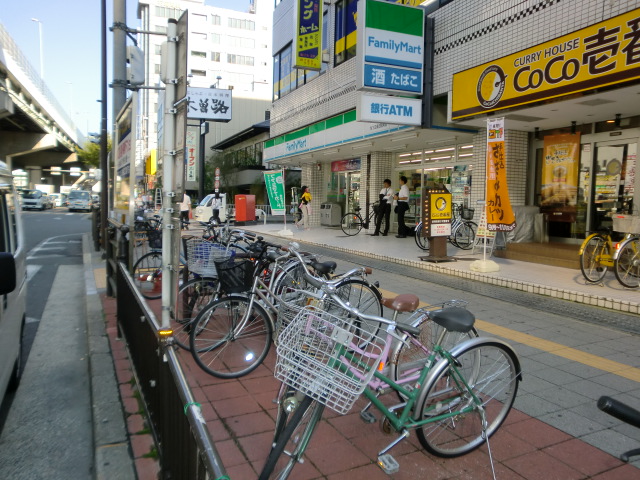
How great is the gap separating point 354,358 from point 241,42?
80.6 m

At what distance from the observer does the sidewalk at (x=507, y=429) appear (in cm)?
268

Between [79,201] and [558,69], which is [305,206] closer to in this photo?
[558,69]

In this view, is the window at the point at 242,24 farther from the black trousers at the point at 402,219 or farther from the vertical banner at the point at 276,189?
the black trousers at the point at 402,219

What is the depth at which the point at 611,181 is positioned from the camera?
9.58 metres

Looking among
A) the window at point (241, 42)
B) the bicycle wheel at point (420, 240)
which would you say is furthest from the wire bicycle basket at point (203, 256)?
the window at point (241, 42)

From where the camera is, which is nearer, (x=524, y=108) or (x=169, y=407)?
(x=169, y=407)

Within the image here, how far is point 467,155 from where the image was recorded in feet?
44.3

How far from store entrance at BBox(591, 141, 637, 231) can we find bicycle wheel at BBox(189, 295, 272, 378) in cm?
789

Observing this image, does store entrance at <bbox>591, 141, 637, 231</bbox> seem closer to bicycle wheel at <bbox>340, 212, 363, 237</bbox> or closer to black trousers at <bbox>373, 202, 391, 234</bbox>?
black trousers at <bbox>373, 202, 391, 234</bbox>

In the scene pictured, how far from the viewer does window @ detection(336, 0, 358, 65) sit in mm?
15227

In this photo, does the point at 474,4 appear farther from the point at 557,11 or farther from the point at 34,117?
the point at 34,117

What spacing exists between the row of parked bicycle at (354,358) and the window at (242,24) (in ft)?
258

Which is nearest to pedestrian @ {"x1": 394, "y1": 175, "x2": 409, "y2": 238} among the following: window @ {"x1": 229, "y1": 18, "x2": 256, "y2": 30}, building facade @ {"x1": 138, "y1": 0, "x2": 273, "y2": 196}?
building facade @ {"x1": 138, "y1": 0, "x2": 273, "y2": 196}

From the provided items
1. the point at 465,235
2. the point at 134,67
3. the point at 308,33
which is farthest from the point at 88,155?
the point at 465,235
